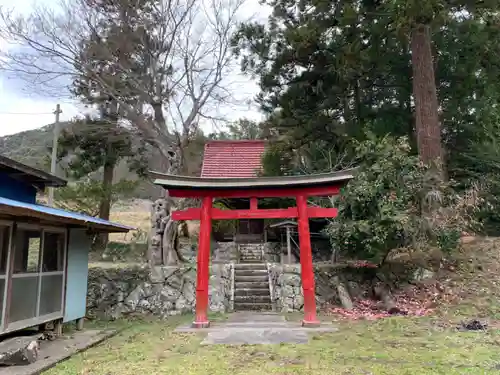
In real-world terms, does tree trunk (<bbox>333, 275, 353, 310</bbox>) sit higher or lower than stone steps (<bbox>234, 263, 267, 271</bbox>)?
lower

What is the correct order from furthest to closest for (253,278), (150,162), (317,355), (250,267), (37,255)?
(150,162) < (250,267) < (253,278) < (37,255) < (317,355)

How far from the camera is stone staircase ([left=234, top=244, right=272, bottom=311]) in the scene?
35.5ft

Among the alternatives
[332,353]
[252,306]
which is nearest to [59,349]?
[332,353]

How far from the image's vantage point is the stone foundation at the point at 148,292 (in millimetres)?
10383

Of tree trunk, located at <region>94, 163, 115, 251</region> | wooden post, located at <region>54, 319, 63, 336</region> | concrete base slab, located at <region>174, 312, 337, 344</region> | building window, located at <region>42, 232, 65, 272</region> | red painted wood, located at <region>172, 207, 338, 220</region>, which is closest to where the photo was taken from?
concrete base slab, located at <region>174, 312, 337, 344</region>

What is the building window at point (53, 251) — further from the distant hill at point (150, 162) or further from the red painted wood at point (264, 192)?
the distant hill at point (150, 162)

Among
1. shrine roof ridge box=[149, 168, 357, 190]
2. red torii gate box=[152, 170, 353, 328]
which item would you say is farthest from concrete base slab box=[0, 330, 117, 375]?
shrine roof ridge box=[149, 168, 357, 190]

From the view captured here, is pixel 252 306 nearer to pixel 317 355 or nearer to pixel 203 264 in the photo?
pixel 203 264

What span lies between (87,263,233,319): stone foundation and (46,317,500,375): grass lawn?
9.15 feet

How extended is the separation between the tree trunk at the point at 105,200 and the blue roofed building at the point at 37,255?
7.79 m

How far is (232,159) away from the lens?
19.8 meters

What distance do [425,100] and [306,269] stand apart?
626 centimetres

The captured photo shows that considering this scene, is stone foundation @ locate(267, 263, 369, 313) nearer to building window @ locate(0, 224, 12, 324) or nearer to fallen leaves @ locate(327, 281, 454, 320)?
fallen leaves @ locate(327, 281, 454, 320)

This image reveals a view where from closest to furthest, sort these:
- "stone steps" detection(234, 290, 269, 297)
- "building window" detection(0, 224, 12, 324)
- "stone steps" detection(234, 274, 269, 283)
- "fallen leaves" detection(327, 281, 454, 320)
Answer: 1. "building window" detection(0, 224, 12, 324)
2. "fallen leaves" detection(327, 281, 454, 320)
3. "stone steps" detection(234, 290, 269, 297)
4. "stone steps" detection(234, 274, 269, 283)
